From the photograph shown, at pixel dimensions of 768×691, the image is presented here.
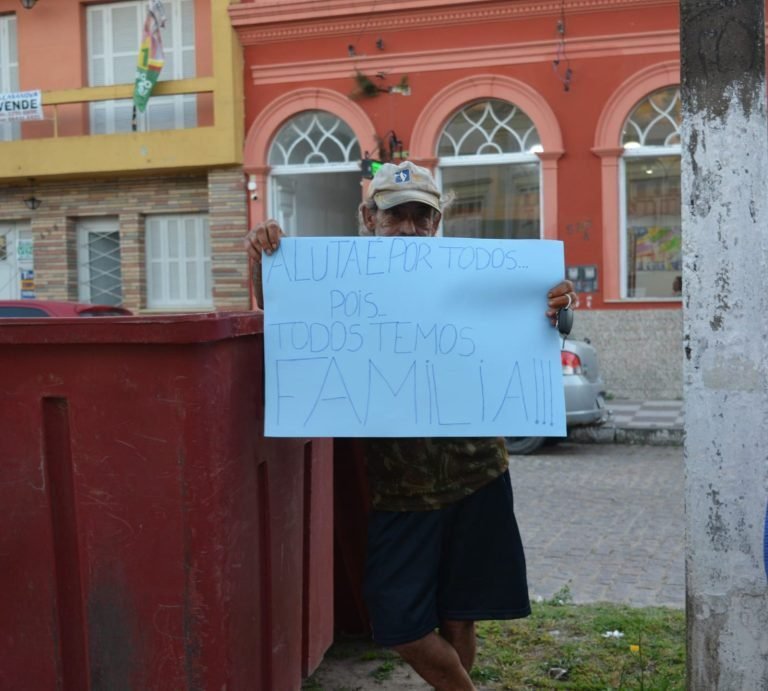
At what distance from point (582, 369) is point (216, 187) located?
7668 millimetres

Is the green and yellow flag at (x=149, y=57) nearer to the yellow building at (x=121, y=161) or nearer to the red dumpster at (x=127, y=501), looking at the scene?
the yellow building at (x=121, y=161)

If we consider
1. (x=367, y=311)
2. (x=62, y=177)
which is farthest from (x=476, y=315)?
(x=62, y=177)

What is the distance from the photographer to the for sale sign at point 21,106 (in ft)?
54.5

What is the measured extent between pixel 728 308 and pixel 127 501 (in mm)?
1774

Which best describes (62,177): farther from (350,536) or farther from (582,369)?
(350,536)

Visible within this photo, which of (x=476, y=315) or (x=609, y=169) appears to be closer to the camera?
(x=476, y=315)

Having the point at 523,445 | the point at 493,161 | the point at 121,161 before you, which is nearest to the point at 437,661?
the point at 523,445

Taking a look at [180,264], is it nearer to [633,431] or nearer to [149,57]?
[149,57]

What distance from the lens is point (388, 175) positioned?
314 cm

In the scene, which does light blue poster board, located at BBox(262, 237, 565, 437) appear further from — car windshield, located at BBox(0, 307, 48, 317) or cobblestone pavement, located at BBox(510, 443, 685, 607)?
car windshield, located at BBox(0, 307, 48, 317)

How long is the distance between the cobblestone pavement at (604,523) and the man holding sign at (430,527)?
2224 millimetres

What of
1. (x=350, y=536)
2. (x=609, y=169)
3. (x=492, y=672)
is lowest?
(x=492, y=672)

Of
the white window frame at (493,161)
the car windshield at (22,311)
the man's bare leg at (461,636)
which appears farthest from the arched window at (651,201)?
the man's bare leg at (461,636)

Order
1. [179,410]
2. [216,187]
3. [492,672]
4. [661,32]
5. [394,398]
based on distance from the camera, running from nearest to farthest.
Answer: [179,410], [394,398], [492,672], [661,32], [216,187]
